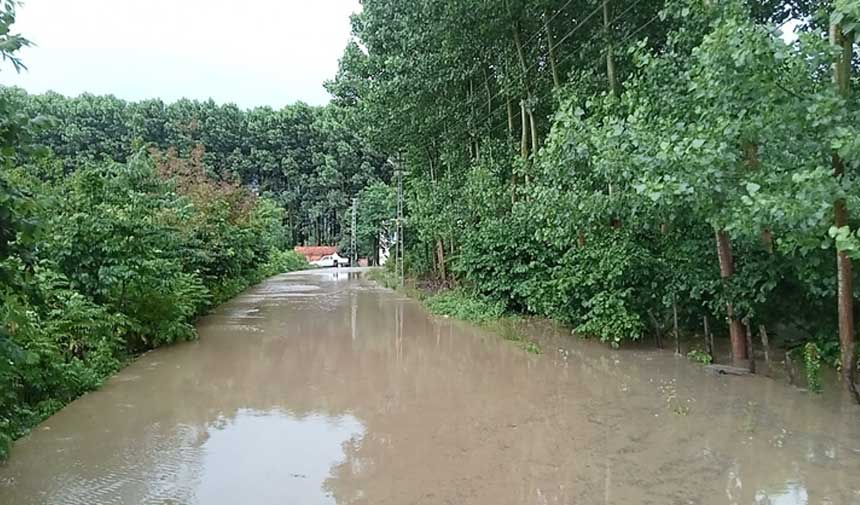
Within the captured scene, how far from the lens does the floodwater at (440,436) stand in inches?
177

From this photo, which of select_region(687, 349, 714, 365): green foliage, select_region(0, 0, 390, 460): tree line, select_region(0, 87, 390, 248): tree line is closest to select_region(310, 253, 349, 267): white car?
select_region(0, 87, 390, 248): tree line

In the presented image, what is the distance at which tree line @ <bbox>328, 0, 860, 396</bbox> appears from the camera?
5547mm

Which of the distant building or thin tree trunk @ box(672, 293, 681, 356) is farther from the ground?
the distant building

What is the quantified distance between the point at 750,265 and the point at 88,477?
7.23 metres

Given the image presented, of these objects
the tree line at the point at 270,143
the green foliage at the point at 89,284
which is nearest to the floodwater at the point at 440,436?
the green foliage at the point at 89,284

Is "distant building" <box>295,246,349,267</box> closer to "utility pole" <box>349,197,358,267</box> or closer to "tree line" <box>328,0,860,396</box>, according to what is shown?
"utility pole" <box>349,197,358,267</box>

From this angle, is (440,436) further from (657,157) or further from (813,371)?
(813,371)

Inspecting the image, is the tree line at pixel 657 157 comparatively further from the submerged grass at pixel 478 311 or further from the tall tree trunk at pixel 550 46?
the submerged grass at pixel 478 311

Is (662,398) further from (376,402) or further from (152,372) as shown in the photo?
(152,372)

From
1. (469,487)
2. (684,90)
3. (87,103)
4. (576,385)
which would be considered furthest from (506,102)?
(87,103)

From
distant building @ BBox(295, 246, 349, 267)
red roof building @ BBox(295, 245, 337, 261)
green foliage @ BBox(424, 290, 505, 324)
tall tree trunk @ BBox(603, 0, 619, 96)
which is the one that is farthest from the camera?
red roof building @ BBox(295, 245, 337, 261)

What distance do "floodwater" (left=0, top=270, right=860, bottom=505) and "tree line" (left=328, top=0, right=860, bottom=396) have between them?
1.07 m

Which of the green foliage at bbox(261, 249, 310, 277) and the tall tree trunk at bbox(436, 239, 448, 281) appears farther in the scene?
the green foliage at bbox(261, 249, 310, 277)

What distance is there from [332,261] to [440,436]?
47376mm
